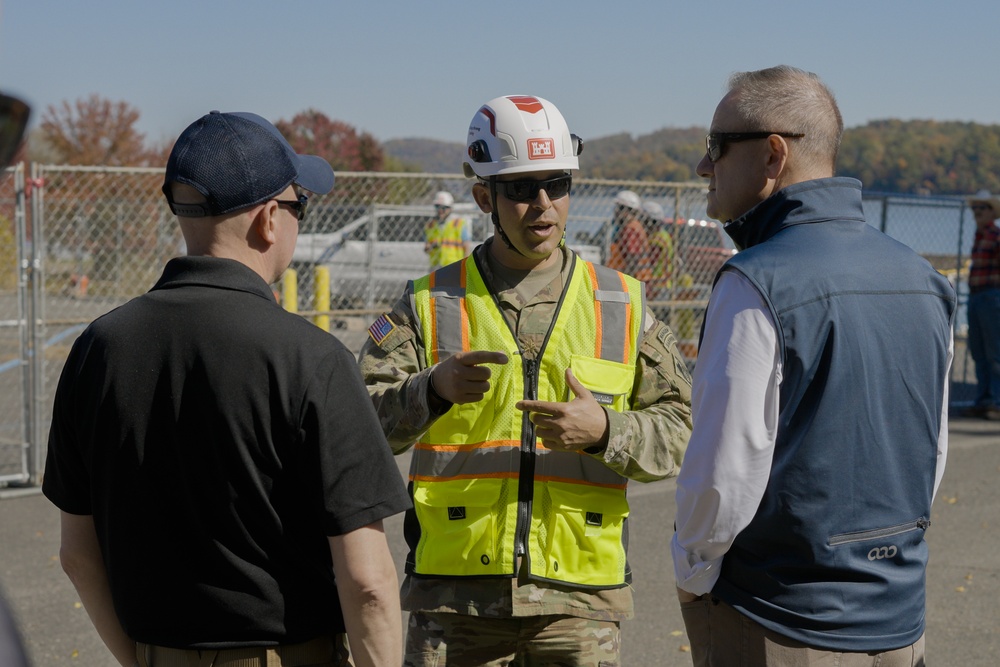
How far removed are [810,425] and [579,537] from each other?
2.82 ft

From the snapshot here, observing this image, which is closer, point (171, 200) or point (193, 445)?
point (193, 445)

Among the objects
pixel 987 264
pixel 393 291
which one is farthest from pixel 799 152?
pixel 393 291

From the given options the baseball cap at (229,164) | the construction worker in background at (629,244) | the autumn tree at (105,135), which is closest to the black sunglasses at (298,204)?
the baseball cap at (229,164)

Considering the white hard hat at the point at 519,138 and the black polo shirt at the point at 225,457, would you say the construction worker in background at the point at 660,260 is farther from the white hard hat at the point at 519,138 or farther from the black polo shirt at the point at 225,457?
the black polo shirt at the point at 225,457

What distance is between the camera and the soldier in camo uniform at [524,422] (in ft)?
9.70

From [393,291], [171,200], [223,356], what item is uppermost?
[171,200]

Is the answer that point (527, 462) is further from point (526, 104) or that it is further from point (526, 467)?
point (526, 104)

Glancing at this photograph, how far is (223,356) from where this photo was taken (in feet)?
7.15

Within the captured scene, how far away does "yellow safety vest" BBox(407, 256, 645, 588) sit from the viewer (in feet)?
9.83

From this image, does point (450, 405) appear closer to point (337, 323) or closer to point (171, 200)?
point (171, 200)

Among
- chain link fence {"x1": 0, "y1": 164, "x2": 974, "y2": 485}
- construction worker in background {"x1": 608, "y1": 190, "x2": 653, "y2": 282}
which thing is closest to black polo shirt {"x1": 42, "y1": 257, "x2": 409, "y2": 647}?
chain link fence {"x1": 0, "y1": 164, "x2": 974, "y2": 485}

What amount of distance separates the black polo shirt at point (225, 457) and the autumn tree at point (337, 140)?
4158 centimetres

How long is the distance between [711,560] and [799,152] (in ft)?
3.16

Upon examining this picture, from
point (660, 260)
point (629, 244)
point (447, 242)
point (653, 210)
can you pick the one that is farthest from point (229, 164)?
point (447, 242)
